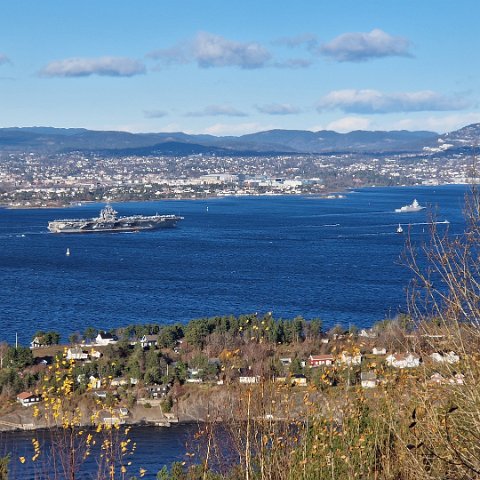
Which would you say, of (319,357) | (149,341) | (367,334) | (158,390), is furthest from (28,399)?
(367,334)

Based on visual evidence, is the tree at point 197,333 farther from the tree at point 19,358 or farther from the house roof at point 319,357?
the tree at point 19,358

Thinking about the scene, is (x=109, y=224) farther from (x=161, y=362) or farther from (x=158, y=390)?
(x=158, y=390)

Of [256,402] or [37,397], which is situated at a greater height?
[256,402]

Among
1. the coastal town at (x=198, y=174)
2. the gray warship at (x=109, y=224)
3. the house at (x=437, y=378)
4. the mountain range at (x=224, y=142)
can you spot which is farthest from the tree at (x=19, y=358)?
the mountain range at (x=224, y=142)

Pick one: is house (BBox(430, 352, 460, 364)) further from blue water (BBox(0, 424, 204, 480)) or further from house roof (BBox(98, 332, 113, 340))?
house roof (BBox(98, 332, 113, 340))

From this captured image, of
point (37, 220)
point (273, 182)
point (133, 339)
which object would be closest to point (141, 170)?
point (273, 182)

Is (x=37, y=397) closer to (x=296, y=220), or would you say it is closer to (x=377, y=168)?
(x=296, y=220)
